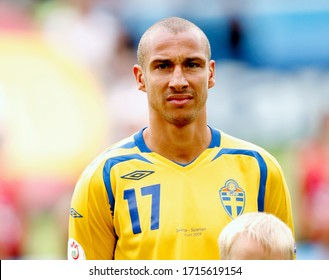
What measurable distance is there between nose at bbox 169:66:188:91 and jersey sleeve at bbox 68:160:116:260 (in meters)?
0.53

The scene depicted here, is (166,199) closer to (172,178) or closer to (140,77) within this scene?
(172,178)

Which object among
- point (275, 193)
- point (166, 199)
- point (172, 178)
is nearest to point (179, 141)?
point (172, 178)

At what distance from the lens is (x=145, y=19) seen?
6.17 meters

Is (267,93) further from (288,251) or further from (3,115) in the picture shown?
(288,251)

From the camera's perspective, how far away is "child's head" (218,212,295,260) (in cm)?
252

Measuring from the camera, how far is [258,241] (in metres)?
2.52

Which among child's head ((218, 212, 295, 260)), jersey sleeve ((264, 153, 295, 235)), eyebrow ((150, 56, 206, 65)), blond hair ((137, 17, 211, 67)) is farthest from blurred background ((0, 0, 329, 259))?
child's head ((218, 212, 295, 260))

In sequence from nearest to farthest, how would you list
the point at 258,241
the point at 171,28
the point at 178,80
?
the point at 258,241
the point at 178,80
the point at 171,28

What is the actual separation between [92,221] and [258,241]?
3.23ft

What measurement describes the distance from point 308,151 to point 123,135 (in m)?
1.58

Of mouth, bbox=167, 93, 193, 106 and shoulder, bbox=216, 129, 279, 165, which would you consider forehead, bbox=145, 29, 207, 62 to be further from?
shoulder, bbox=216, 129, 279, 165

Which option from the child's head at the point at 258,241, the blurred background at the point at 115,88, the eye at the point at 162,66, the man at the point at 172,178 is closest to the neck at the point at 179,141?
the man at the point at 172,178

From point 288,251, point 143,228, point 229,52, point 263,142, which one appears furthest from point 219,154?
point 229,52

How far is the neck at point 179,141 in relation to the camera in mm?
3236
